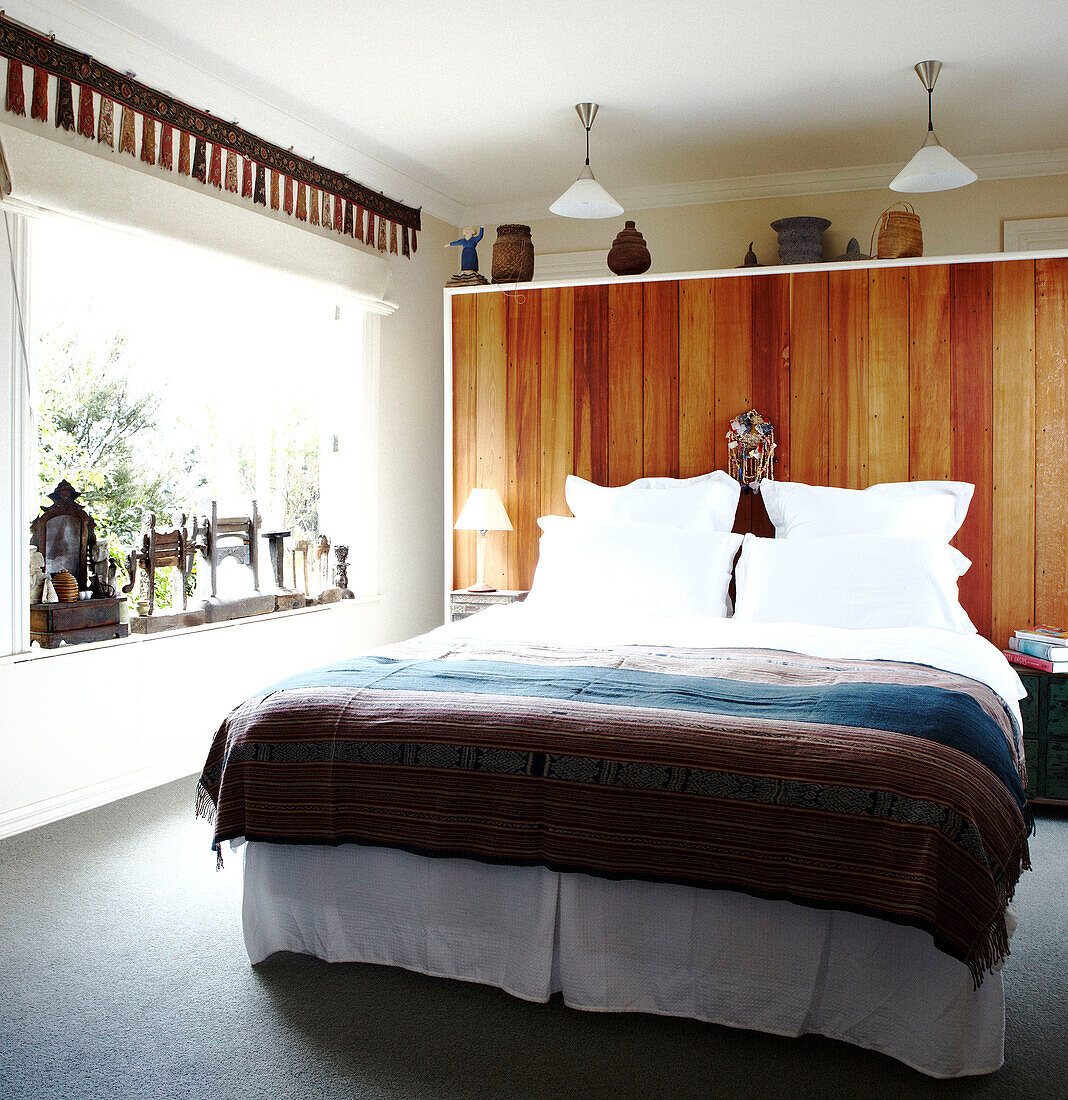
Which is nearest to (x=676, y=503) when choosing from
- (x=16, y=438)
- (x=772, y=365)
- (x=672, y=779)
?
Result: (x=772, y=365)

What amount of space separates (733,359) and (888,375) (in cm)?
66

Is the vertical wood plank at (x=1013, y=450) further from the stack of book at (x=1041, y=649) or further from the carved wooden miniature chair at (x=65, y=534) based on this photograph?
the carved wooden miniature chair at (x=65, y=534)

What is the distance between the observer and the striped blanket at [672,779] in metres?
1.76

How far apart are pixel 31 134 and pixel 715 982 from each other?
3066 millimetres

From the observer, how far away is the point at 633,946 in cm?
200

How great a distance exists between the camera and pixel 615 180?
4.77 m

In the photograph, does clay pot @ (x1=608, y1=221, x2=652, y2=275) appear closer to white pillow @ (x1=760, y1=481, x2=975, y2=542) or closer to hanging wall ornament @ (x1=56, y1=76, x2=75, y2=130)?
white pillow @ (x1=760, y1=481, x2=975, y2=542)

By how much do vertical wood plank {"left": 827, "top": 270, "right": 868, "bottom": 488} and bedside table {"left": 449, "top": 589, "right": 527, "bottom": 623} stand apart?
1518mm

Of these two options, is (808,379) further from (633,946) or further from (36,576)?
(36,576)

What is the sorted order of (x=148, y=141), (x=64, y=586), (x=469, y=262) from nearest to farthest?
(x=64, y=586) → (x=148, y=141) → (x=469, y=262)

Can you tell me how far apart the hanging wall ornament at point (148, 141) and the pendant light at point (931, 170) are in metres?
2.68

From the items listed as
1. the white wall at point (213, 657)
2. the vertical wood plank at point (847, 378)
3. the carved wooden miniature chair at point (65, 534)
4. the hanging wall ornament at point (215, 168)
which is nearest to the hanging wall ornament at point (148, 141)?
the hanging wall ornament at point (215, 168)

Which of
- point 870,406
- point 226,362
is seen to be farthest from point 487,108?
point 870,406

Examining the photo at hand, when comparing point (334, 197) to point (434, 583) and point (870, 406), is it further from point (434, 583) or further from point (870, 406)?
point (870, 406)
